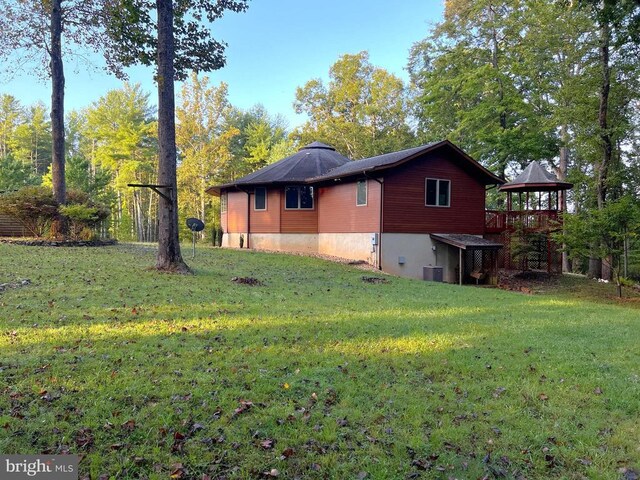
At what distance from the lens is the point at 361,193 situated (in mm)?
16375

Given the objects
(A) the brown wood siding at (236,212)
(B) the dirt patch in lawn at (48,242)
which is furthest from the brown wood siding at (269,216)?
(B) the dirt patch in lawn at (48,242)

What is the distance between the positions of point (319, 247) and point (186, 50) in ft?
32.7

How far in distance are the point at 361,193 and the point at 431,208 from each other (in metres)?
2.84

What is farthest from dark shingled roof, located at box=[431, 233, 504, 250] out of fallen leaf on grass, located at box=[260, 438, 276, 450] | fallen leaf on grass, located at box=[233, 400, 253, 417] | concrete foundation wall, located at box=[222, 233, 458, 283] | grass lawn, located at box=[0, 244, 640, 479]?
fallen leaf on grass, located at box=[260, 438, 276, 450]

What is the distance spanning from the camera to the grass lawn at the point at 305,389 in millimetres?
2809

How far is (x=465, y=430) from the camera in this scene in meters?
3.23

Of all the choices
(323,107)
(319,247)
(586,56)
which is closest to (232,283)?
(319,247)

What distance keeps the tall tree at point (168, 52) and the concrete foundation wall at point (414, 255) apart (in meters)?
Answer: 8.09

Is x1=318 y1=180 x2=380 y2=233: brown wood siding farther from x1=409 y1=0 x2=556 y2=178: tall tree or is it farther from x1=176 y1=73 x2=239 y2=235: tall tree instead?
x1=176 y1=73 x2=239 y2=235: tall tree

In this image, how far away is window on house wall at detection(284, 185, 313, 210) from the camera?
756 inches

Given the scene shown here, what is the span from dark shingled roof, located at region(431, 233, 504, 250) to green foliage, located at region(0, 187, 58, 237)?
13.9 m

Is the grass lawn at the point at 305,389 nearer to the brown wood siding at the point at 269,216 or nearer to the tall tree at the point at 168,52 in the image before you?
the tall tree at the point at 168,52

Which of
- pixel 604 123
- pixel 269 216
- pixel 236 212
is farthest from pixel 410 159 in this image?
pixel 236 212

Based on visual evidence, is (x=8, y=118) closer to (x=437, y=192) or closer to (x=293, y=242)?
(x=293, y=242)
